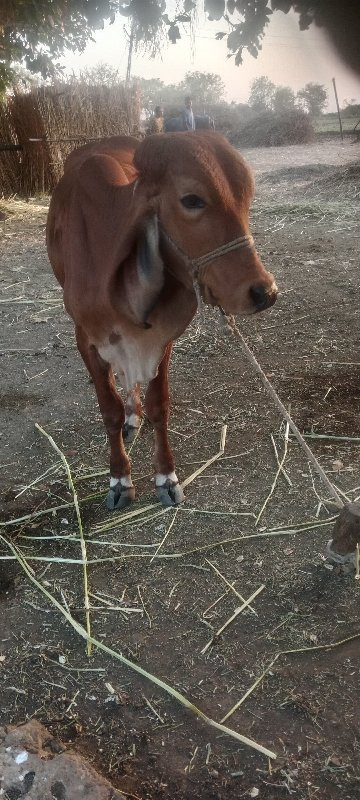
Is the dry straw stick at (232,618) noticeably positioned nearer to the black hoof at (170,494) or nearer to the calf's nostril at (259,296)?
the black hoof at (170,494)

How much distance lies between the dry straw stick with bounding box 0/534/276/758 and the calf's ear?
1113 mm

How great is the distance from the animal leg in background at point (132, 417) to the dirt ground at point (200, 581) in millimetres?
69

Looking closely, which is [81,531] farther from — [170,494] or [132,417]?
[132,417]

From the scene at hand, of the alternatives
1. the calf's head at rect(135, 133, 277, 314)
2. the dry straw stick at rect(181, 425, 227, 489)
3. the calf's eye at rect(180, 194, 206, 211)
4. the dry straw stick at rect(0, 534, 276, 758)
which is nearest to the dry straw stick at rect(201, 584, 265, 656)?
the dry straw stick at rect(0, 534, 276, 758)

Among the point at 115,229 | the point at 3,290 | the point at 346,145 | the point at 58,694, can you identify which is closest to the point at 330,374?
the point at 115,229

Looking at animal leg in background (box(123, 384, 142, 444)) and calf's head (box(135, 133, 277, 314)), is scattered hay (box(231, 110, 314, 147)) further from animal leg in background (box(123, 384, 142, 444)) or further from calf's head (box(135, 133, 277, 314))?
calf's head (box(135, 133, 277, 314))

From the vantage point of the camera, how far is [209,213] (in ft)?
7.41

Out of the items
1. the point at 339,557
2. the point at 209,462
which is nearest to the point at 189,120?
the point at 209,462

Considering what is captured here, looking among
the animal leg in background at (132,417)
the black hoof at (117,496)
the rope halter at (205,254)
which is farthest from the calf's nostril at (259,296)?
the animal leg in background at (132,417)

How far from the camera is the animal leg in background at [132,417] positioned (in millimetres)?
3973

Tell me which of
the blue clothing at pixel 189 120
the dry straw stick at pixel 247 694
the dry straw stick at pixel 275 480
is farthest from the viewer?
the blue clothing at pixel 189 120

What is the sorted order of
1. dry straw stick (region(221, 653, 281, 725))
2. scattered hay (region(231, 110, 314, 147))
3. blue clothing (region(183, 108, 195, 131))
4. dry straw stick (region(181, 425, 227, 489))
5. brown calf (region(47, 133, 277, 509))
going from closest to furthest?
1. dry straw stick (region(221, 653, 281, 725))
2. brown calf (region(47, 133, 277, 509))
3. dry straw stick (region(181, 425, 227, 489))
4. blue clothing (region(183, 108, 195, 131))
5. scattered hay (region(231, 110, 314, 147))

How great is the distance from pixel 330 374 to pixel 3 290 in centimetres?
385

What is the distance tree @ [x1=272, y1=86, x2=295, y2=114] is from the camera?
24109mm
